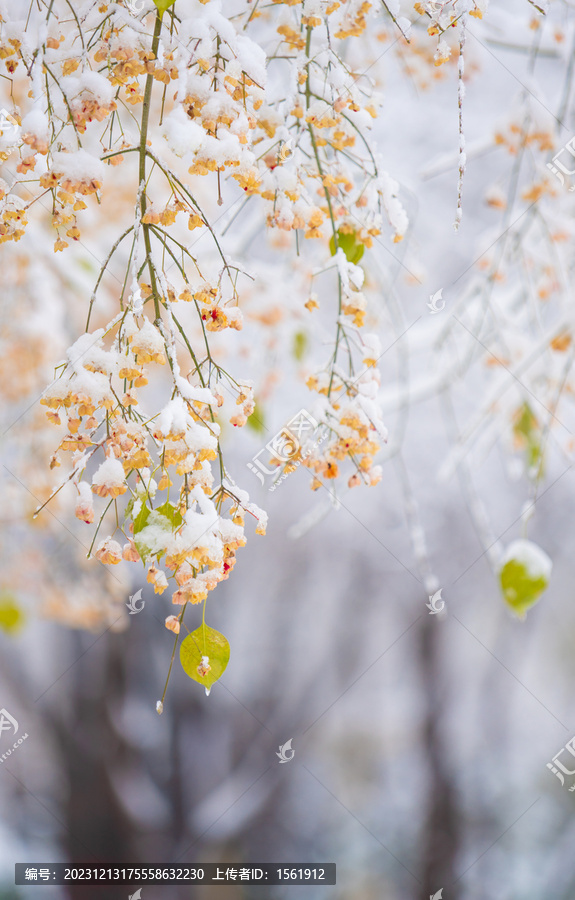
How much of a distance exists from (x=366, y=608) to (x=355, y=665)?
0.43 metres

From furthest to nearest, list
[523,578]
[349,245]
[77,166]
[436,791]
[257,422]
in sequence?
[436,791] < [257,422] < [523,578] < [349,245] < [77,166]

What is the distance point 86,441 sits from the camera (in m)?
0.50

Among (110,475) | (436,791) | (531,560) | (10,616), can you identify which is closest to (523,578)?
(531,560)

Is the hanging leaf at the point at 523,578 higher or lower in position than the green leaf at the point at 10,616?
lower

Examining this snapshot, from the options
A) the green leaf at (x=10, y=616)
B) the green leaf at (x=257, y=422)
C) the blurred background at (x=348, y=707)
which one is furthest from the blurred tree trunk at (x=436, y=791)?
the green leaf at (x=257, y=422)

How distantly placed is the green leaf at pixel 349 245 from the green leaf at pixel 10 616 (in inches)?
64.1

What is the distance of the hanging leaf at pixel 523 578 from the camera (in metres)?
0.82

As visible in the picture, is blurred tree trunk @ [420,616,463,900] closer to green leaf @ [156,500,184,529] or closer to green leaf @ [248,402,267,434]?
green leaf @ [248,402,267,434]

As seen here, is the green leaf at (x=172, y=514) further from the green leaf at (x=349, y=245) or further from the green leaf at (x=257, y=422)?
the green leaf at (x=257, y=422)

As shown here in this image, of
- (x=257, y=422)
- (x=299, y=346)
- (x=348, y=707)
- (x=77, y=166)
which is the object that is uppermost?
(x=299, y=346)

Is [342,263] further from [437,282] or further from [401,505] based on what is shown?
[401,505]

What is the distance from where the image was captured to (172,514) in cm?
51

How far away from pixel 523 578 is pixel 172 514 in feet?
1.72

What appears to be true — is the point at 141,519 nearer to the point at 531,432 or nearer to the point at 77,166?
the point at 77,166
